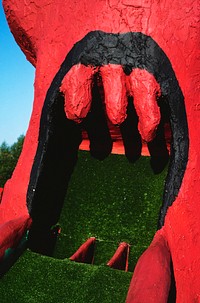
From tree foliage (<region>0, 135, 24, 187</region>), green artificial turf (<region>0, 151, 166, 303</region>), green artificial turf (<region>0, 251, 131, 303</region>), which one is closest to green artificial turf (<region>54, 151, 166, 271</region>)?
green artificial turf (<region>0, 151, 166, 303</region>)

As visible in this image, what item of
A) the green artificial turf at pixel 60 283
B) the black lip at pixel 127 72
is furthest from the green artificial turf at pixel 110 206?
the green artificial turf at pixel 60 283

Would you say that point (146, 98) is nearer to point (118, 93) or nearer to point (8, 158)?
point (118, 93)

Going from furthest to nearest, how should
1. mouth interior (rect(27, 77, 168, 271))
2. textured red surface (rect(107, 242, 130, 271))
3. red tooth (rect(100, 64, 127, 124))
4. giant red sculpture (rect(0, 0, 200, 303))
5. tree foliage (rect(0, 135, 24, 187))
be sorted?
tree foliage (rect(0, 135, 24, 187))
mouth interior (rect(27, 77, 168, 271))
textured red surface (rect(107, 242, 130, 271))
red tooth (rect(100, 64, 127, 124))
giant red sculpture (rect(0, 0, 200, 303))

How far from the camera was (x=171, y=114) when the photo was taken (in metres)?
1.57

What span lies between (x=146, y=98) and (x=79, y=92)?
11.7 inches

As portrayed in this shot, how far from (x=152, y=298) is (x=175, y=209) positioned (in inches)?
16.8

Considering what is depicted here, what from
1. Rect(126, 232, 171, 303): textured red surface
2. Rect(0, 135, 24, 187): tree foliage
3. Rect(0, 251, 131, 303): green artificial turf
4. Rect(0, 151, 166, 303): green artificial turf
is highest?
Rect(0, 135, 24, 187): tree foliage

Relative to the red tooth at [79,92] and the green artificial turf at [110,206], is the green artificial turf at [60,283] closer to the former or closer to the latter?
the green artificial turf at [110,206]

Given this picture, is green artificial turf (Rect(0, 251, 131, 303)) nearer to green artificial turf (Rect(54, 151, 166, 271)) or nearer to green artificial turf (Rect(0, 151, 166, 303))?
green artificial turf (Rect(0, 151, 166, 303))

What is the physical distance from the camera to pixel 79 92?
5.30 ft

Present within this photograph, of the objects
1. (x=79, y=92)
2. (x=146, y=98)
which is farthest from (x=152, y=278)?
(x=79, y=92)

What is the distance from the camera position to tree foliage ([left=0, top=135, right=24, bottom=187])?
48.0 feet

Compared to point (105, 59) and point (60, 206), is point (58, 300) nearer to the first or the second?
point (60, 206)

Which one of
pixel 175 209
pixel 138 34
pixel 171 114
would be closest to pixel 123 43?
pixel 138 34
